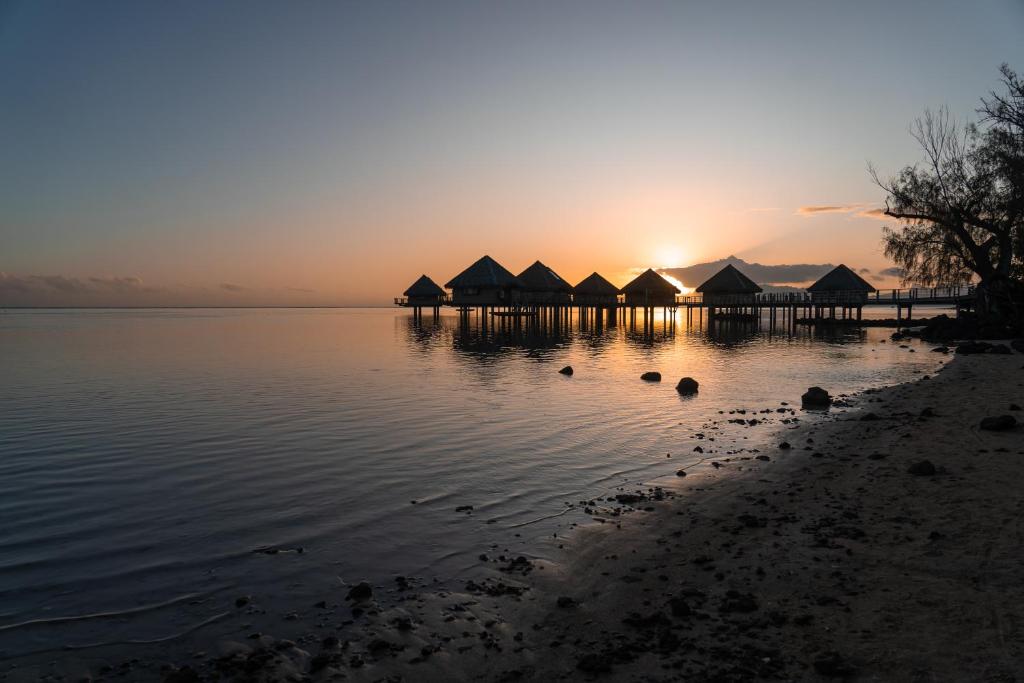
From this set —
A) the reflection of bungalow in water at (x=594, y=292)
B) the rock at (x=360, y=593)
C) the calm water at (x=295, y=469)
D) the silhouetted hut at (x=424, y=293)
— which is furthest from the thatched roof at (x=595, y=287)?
the rock at (x=360, y=593)

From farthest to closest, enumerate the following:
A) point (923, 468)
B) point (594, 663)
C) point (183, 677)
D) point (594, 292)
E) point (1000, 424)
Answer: point (594, 292)
point (1000, 424)
point (923, 468)
point (183, 677)
point (594, 663)

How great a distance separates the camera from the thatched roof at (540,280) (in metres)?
69.8

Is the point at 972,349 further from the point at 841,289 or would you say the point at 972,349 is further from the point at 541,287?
the point at 541,287

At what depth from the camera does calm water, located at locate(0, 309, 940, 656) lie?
695cm

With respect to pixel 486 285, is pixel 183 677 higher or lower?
lower

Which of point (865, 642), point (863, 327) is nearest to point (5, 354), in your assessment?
point (865, 642)

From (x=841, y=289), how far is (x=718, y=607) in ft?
223

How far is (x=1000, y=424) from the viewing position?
11578 millimetres

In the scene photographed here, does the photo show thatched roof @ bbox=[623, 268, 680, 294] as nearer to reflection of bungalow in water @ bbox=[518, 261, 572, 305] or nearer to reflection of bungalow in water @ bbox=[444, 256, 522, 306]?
reflection of bungalow in water @ bbox=[518, 261, 572, 305]

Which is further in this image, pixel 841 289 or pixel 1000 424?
pixel 841 289

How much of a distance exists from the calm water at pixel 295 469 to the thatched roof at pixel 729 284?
40.5 m

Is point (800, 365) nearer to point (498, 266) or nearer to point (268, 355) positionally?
point (268, 355)

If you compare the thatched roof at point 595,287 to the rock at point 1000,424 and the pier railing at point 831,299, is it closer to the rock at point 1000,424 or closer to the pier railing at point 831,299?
the pier railing at point 831,299

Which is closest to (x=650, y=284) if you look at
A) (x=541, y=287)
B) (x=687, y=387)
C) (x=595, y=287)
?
(x=595, y=287)
